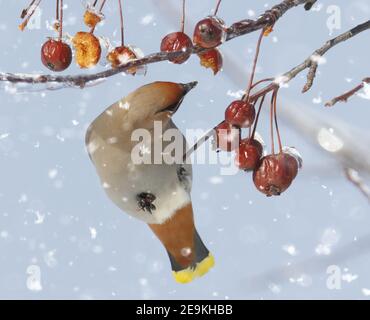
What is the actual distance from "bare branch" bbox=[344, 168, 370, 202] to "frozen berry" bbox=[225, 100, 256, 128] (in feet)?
1.02

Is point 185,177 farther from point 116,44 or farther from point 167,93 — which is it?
point 116,44

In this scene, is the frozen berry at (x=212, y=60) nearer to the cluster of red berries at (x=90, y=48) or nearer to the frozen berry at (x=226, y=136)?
the cluster of red berries at (x=90, y=48)

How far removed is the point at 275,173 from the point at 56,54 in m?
0.34

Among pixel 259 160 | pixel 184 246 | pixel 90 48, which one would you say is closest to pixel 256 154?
pixel 259 160

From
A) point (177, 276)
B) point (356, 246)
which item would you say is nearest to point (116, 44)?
point (356, 246)

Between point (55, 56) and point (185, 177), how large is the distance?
0.40 meters

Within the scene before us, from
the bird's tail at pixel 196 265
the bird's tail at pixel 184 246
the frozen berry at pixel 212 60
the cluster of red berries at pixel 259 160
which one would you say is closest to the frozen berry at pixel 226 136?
the cluster of red berries at pixel 259 160

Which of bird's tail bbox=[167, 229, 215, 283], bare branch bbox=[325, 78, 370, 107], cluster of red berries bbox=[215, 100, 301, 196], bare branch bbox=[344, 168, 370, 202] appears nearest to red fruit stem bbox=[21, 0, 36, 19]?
cluster of red berries bbox=[215, 100, 301, 196]

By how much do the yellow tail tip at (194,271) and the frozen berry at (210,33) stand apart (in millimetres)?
878

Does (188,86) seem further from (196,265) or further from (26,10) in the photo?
(196,265)

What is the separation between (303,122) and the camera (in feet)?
4.90

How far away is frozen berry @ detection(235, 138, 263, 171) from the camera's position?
3.09 feet

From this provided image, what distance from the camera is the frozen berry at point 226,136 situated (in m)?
0.90

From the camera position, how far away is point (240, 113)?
0.86 meters
